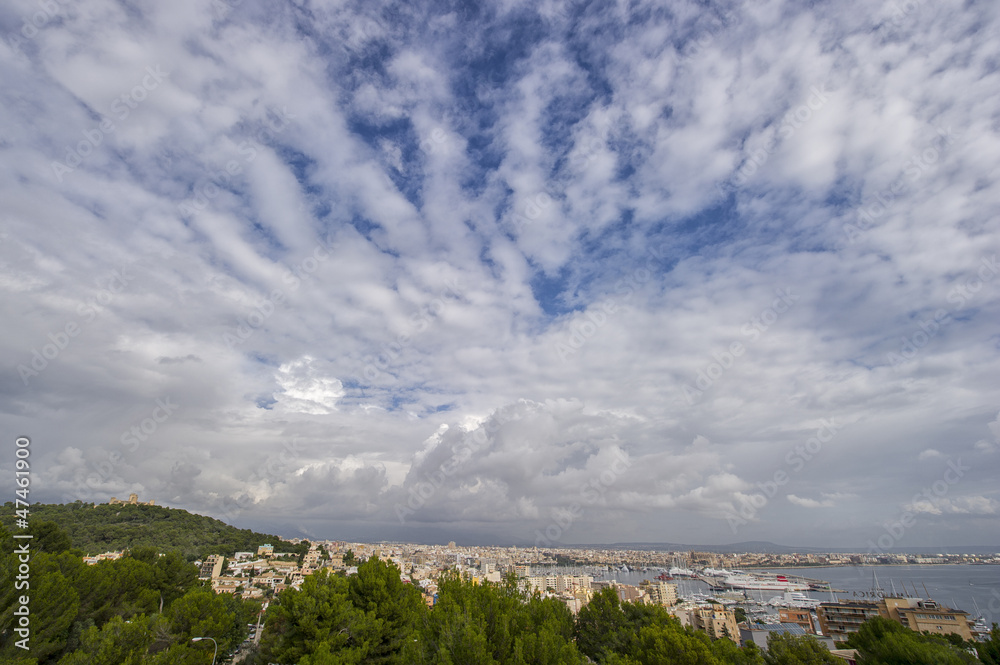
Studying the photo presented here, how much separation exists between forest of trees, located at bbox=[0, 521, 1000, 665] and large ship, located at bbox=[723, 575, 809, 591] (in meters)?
113

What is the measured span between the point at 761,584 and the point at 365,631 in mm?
139687

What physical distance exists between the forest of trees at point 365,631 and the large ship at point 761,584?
112672 millimetres

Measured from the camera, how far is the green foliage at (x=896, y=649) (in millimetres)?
17312

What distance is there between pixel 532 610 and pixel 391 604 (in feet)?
21.0

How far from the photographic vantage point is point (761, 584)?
118438 millimetres

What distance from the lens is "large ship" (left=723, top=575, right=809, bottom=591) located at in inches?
4446

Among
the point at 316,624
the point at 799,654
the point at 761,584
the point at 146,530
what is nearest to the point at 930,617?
the point at 799,654

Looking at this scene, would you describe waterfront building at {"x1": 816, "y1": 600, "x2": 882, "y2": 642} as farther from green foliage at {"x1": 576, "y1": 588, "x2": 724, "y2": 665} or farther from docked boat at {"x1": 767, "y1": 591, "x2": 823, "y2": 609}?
green foliage at {"x1": 576, "y1": 588, "x2": 724, "y2": 665}

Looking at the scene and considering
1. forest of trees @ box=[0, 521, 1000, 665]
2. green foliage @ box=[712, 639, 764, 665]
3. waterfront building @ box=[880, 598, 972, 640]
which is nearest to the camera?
forest of trees @ box=[0, 521, 1000, 665]

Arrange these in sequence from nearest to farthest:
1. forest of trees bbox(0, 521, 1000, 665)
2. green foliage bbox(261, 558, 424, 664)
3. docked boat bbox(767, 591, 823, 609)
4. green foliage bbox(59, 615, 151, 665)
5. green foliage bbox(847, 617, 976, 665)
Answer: forest of trees bbox(0, 521, 1000, 665) < green foliage bbox(59, 615, 151, 665) < green foliage bbox(261, 558, 424, 664) < green foliage bbox(847, 617, 976, 665) < docked boat bbox(767, 591, 823, 609)

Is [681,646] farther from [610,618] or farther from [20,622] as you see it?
[20,622]

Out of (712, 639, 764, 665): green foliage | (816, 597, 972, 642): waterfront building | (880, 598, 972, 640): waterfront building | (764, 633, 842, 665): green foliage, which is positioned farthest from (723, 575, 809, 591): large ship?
(712, 639, 764, 665): green foliage

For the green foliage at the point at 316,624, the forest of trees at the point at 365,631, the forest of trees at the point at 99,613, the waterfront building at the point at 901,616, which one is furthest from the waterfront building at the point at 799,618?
the forest of trees at the point at 99,613

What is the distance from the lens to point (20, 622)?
14.8 metres
